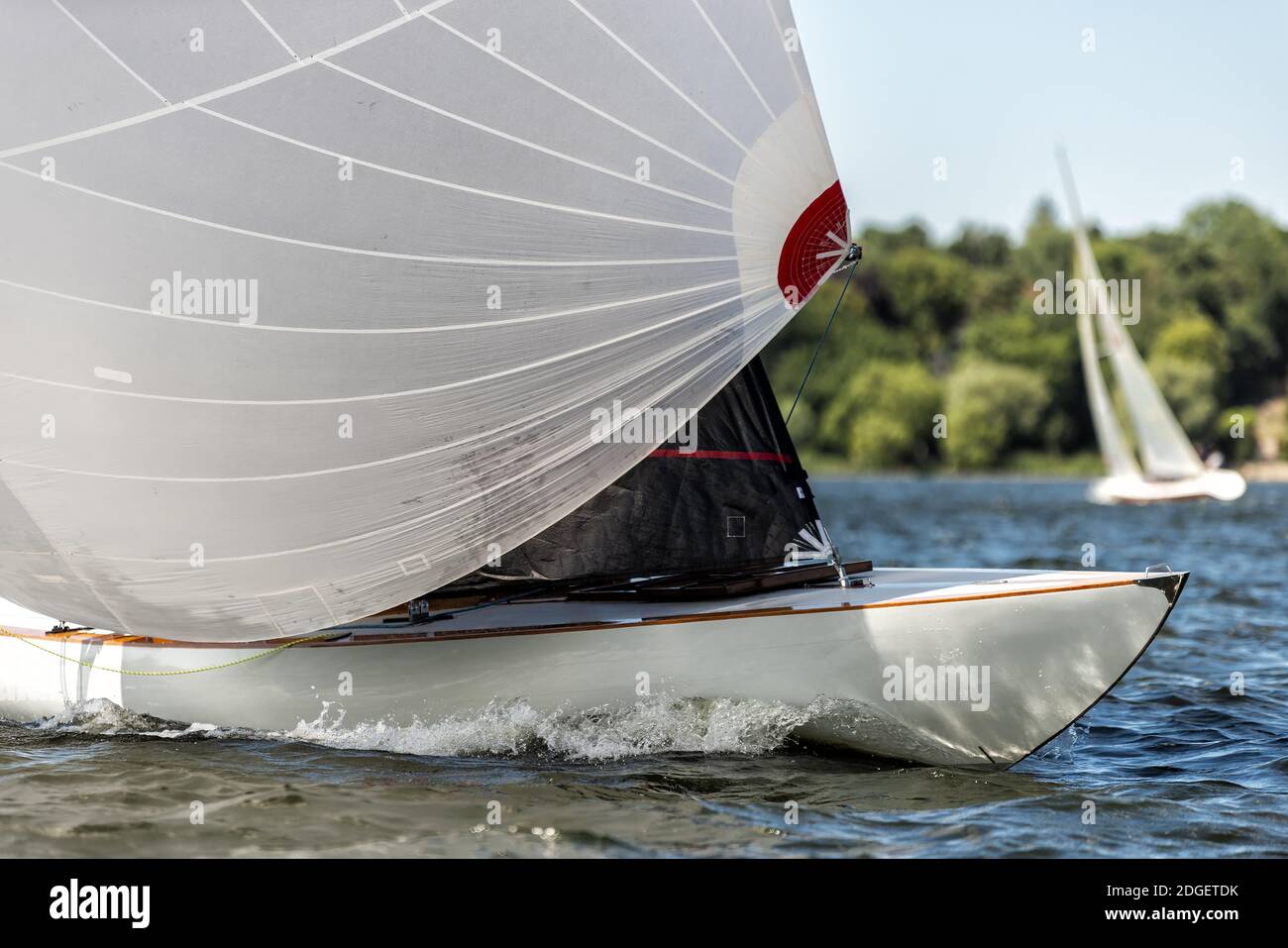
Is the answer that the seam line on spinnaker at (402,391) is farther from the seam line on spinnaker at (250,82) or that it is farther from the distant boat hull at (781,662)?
the distant boat hull at (781,662)

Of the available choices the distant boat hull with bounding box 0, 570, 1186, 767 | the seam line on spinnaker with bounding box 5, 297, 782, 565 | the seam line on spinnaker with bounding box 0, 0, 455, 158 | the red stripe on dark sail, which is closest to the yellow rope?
the distant boat hull with bounding box 0, 570, 1186, 767

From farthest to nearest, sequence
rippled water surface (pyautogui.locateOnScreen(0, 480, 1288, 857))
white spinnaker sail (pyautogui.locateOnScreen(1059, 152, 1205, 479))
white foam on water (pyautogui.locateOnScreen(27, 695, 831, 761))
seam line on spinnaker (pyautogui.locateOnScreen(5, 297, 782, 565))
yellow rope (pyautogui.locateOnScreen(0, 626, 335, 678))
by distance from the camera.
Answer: white spinnaker sail (pyautogui.locateOnScreen(1059, 152, 1205, 479)) < yellow rope (pyautogui.locateOnScreen(0, 626, 335, 678)) < white foam on water (pyautogui.locateOnScreen(27, 695, 831, 761)) < seam line on spinnaker (pyautogui.locateOnScreen(5, 297, 782, 565)) < rippled water surface (pyautogui.locateOnScreen(0, 480, 1288, 857))

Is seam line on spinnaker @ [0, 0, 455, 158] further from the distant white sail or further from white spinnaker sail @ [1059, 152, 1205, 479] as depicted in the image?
the distant white sail

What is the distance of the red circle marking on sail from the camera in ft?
21.6

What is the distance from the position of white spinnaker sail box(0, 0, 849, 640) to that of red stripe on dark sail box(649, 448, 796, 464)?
0.84 metres

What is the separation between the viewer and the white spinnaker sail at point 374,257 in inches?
244

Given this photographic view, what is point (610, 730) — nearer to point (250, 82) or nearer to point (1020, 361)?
point (250, 82)

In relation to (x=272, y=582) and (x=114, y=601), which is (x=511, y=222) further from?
(x=114, y=601)

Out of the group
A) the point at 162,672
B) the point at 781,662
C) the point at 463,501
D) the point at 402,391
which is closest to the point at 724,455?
the point at 781,662

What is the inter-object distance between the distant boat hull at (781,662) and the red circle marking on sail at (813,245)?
1.52 metres

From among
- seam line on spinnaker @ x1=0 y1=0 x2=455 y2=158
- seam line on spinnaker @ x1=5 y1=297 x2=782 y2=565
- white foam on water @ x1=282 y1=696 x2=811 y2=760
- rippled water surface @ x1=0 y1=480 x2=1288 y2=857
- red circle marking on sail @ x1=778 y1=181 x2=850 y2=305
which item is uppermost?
seam line on spinnaker @ x1=0 y1=0 x2=455 y2=158

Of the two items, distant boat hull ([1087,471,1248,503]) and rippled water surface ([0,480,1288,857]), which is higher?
distant boat hull ([1087,471,1248,503])

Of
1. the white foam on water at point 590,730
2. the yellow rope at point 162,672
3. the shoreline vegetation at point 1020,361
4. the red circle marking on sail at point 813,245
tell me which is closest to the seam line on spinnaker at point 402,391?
the red circle marking on sail at point 813,245

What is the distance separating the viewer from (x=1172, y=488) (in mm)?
38844
